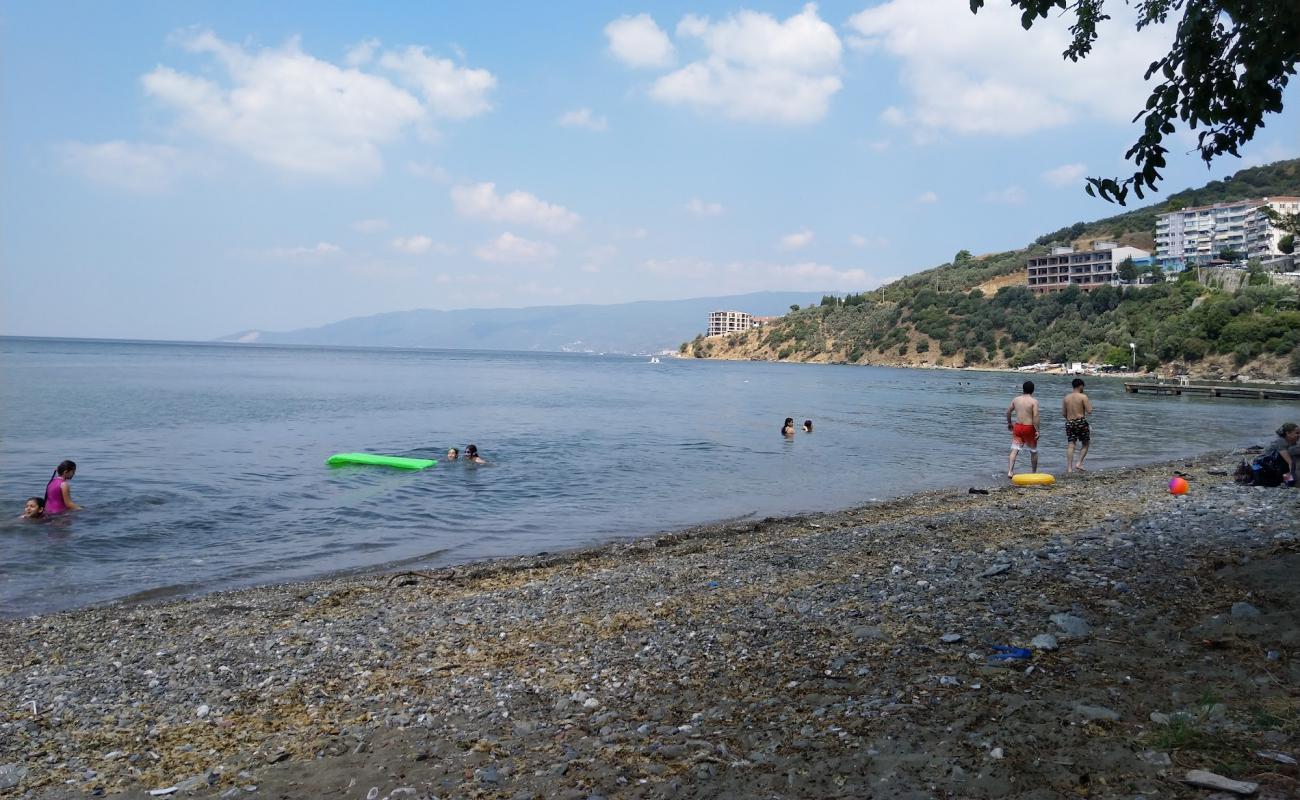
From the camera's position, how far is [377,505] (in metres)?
17.2

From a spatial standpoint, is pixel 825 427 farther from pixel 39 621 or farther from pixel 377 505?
pixel 39 621

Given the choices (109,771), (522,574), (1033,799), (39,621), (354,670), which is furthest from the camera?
(522,574)

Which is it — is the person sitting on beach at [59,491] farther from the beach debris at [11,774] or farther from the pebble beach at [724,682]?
the beach debris at [11,774]

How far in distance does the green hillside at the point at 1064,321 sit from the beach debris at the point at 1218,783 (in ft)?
284

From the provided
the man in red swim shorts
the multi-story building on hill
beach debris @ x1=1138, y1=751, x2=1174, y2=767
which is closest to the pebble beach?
beach debris @ x1=1138, y1=751, x2=1174, y2=767

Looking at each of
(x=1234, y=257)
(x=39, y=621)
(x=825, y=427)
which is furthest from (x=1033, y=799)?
(x=1234, y=257)

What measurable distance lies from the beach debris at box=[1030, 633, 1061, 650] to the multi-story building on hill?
148 m

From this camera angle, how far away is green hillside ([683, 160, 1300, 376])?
80875 millimetres

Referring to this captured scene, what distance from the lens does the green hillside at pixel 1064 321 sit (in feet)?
265

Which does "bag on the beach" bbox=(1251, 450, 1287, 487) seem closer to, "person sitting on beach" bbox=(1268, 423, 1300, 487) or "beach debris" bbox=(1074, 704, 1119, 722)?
"person sitting on beach" bbox=(1268, 423, 1300, 487)

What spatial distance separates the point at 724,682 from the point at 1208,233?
17760cm

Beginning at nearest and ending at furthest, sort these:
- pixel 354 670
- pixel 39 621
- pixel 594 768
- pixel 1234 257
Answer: pixel 594 768 → pixel 354 670 → pixel 39 621 → pixel 1234 257

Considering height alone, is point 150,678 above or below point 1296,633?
below

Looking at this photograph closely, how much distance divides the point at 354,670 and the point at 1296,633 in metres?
6.89
